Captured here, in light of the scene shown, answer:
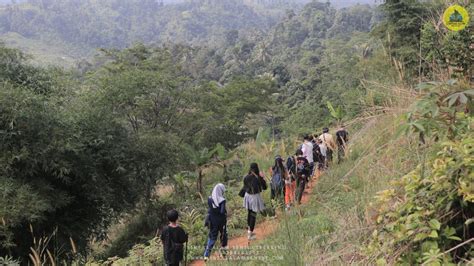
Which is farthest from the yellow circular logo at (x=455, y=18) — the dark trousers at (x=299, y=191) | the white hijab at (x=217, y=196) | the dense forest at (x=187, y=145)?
the white hijab at (x=217, y=196)

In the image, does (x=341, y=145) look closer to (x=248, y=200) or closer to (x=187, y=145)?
(x=248, y=200)

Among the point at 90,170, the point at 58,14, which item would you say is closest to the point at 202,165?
the point at 90,170

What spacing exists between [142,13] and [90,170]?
5914 inches

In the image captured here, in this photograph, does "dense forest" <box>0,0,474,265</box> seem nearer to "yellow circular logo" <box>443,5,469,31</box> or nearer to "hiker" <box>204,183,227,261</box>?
"yellow circular logo" <box>443,5,469,31</box>

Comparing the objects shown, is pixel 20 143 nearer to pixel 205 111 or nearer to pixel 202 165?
Result: pixel 202 165

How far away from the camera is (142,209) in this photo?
1174 cm

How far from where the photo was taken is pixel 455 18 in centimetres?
274

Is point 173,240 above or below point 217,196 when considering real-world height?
below

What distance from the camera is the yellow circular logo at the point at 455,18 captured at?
2705mm

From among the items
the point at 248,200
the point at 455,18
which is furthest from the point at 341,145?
the point at 455,18

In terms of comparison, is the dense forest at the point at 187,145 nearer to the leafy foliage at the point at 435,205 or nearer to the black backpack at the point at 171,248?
the leafy foliage at the point at 435,205

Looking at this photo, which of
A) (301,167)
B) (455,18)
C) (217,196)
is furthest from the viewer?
(301,167)

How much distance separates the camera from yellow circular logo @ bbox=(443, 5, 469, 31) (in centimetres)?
271

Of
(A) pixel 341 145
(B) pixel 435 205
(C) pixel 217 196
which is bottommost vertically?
(C) pixel 217 196
